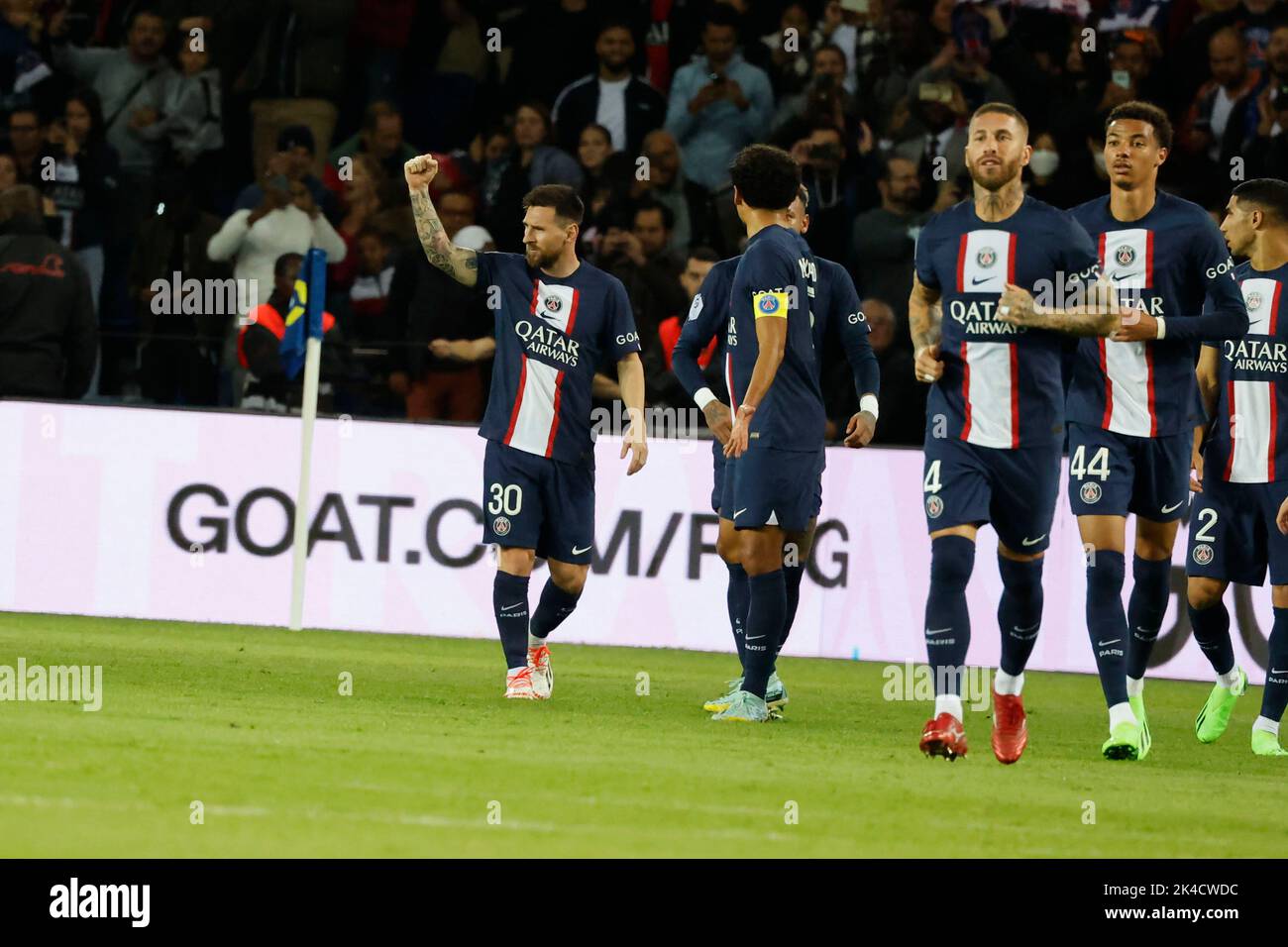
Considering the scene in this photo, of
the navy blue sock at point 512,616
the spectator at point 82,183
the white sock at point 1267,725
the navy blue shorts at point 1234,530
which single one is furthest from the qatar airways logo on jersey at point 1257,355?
the spectator at point 82,183

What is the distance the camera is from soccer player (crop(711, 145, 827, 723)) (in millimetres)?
9688

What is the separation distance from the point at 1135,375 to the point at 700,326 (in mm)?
2028

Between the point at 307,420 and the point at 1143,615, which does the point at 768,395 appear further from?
the point at 307,420

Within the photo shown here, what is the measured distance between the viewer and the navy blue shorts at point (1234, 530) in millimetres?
10375

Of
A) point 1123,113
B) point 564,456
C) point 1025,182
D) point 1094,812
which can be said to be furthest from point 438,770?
point 1025,182

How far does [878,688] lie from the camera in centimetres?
1273

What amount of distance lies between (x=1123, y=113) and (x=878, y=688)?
4.43 metres

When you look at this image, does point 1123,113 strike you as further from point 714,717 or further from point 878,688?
point 878,688

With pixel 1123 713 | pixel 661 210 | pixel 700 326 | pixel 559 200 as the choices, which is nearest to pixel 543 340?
pixel 559 200

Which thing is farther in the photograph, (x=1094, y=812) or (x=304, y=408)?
(x=304, y=408)

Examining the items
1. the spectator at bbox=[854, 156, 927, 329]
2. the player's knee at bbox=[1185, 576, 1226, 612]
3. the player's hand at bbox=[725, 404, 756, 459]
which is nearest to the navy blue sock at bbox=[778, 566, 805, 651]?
the player's hand at bbox=[725, 404, 756, 459]

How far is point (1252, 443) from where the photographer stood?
34.0 ft
